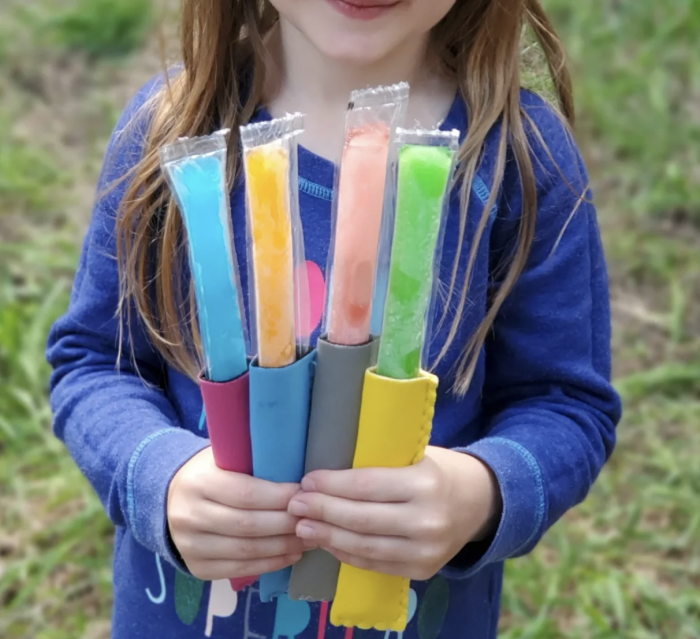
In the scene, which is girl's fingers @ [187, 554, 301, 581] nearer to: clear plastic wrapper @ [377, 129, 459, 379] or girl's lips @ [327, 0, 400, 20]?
clear plastic wrapper @ [377, 129, 459, 379]

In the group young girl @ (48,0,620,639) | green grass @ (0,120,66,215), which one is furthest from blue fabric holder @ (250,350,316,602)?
green grass @ (0,120,66,215)

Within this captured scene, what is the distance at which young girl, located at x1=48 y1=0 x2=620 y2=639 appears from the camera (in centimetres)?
79

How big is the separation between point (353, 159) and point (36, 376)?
137 cm

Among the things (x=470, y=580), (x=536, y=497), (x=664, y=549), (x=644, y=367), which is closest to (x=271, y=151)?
(x=536, y=497)

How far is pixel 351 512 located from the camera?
0.63m

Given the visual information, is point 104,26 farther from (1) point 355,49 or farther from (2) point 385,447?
(2) point 385,447

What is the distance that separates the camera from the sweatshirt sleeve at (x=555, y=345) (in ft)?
2.72

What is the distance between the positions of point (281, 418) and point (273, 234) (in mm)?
125

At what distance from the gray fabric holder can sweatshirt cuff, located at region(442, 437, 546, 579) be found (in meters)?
0.19

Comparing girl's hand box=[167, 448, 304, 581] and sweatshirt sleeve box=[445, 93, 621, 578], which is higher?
sweatshirt sleeve box=[445, 93, 621, 578]

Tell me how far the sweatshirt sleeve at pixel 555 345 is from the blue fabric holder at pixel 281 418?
0.24 meters

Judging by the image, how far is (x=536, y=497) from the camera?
31.4 inches

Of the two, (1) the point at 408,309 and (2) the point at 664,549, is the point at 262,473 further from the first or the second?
(2) the point at 664,549

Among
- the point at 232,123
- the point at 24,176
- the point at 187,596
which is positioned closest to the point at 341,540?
the point at 187,596
